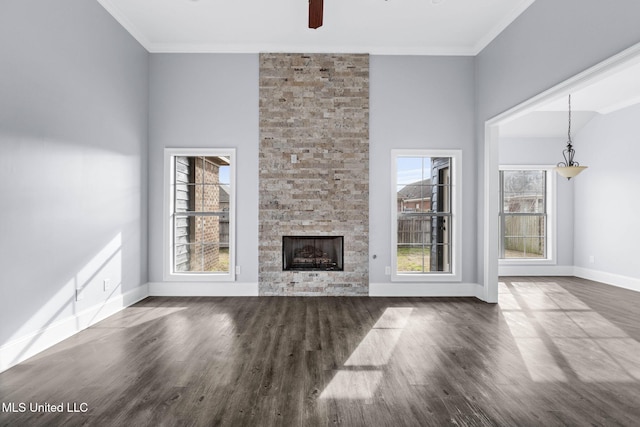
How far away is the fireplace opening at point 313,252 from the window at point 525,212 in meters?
3.91

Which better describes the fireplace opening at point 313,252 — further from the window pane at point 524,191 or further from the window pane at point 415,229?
the window pane at point 524,191

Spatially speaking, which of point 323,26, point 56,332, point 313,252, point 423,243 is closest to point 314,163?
point 313,252

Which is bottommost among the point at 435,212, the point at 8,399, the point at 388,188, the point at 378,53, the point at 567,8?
the point at 8,399

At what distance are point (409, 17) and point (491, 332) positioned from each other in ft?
12.9

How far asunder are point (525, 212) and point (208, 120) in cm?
646

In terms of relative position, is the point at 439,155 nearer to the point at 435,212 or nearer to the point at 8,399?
the point at 435,212

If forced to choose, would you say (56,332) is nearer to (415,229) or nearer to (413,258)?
(413,258)

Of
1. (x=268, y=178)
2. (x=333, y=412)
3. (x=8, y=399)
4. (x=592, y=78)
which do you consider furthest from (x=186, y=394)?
(x=592, y=78)

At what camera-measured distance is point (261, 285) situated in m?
5.11

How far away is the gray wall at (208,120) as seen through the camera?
509 cm

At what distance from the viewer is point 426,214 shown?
5.30 meters

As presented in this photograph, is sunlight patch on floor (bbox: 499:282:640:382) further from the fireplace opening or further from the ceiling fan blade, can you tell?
the ceiling fan blade

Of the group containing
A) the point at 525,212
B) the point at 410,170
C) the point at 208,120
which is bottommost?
the point at 525,212

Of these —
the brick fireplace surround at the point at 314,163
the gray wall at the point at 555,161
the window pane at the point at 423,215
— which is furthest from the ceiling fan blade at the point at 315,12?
the gray wall at the point at 555,161
